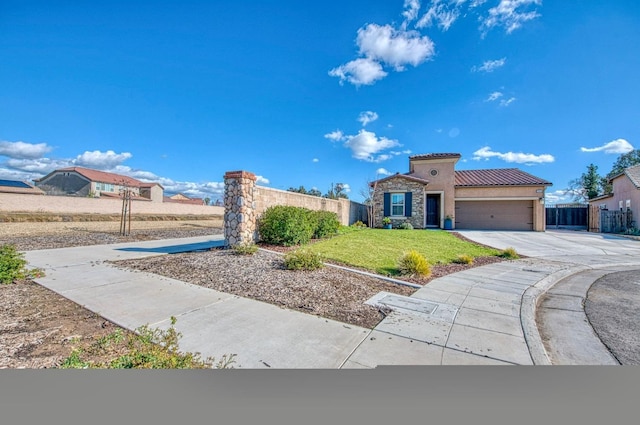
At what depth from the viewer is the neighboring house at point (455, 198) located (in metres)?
18.2

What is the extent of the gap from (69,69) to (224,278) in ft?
20.8

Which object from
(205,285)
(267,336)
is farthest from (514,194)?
(267,336)

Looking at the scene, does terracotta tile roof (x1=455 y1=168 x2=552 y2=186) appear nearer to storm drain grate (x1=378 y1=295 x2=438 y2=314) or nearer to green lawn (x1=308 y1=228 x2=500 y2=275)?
green lawn (x1=308 y1=228 x2=500 y2=275)

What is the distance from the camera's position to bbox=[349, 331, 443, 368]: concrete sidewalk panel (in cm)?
274

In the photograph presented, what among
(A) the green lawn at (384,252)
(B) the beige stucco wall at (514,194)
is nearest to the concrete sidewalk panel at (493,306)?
(A) the green lawn at (384,252)

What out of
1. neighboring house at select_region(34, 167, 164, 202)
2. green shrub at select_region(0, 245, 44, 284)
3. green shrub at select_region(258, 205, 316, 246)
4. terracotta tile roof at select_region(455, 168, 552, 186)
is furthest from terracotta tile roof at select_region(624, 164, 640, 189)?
neighboring house at select_region(34, 167, 164, 202)

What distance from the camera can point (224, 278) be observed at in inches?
213

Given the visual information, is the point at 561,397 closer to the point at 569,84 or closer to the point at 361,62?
the point at 569,84

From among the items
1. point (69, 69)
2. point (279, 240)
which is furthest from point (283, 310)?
point (69, 69)

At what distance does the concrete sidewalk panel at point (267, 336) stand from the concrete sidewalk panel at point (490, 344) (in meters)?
1.08

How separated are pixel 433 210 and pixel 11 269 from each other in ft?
66.0

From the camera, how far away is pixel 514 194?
18.4 meters

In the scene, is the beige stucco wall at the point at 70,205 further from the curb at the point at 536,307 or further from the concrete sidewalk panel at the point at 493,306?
the curb at the point at 536,307

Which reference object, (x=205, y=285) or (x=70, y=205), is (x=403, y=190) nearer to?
(x=205, y=285)
